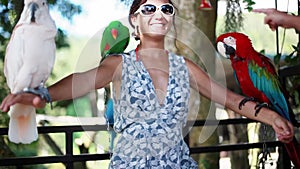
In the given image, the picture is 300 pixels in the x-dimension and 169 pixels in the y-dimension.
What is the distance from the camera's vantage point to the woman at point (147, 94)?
65.3 inches

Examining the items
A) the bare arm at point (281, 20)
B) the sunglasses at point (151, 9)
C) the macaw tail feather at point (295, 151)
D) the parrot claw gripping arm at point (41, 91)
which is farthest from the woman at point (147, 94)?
the macaw tail feather at point (295, 151)

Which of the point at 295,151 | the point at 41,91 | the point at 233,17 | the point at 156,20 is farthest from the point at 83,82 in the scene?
the point at 233,17

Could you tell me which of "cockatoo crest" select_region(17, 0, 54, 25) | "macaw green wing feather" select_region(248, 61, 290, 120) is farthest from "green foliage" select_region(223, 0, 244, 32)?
"cockatoo crest" select_region(17, 0, 54, 25)

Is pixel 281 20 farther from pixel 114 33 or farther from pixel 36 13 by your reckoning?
pixel 36 13

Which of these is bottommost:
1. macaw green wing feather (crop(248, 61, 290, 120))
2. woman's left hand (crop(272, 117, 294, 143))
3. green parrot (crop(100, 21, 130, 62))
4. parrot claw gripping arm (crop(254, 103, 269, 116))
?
woman's left hand (crop(272, 117, 294, 143))

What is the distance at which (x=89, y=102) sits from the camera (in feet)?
5.78

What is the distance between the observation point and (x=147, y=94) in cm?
166

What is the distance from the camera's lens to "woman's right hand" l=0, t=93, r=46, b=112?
1448 millimetres

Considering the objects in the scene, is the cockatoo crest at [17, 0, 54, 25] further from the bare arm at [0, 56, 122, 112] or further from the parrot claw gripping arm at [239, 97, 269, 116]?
the parrot claw gripping arm at [239, 97, 269, 116]

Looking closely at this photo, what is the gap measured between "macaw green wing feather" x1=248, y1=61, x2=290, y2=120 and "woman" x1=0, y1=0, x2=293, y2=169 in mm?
273

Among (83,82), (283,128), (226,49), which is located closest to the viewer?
(83,82)

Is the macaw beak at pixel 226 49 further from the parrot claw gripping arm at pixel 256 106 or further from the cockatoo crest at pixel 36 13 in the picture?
the cockatoo crest at pixel 36 13

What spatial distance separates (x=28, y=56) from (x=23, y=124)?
199mm

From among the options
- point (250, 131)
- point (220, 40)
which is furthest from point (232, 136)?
point (220, 40)
